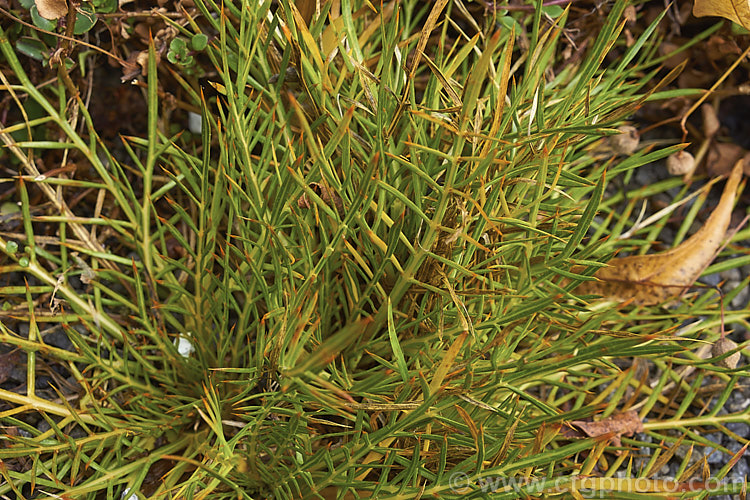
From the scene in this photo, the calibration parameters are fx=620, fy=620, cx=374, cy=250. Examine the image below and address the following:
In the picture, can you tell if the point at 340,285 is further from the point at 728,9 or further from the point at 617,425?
the point at 728,9

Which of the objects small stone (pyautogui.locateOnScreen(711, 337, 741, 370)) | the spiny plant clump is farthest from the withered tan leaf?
small stone (pyautogui.locateOnScreen(711, 337, 741, 370))

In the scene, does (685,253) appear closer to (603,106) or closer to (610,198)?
(610,198)

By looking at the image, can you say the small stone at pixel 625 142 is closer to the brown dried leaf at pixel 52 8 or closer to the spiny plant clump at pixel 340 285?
the spiny plant clump at pixel 340 285

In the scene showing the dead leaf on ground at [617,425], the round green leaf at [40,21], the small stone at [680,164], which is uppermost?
the round green leaf at [40,21]

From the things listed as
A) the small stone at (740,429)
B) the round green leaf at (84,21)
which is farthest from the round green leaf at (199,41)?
the small stone at (740,429)

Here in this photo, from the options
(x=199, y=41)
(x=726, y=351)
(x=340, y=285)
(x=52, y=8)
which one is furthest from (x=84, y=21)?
(x=726, y=351)
